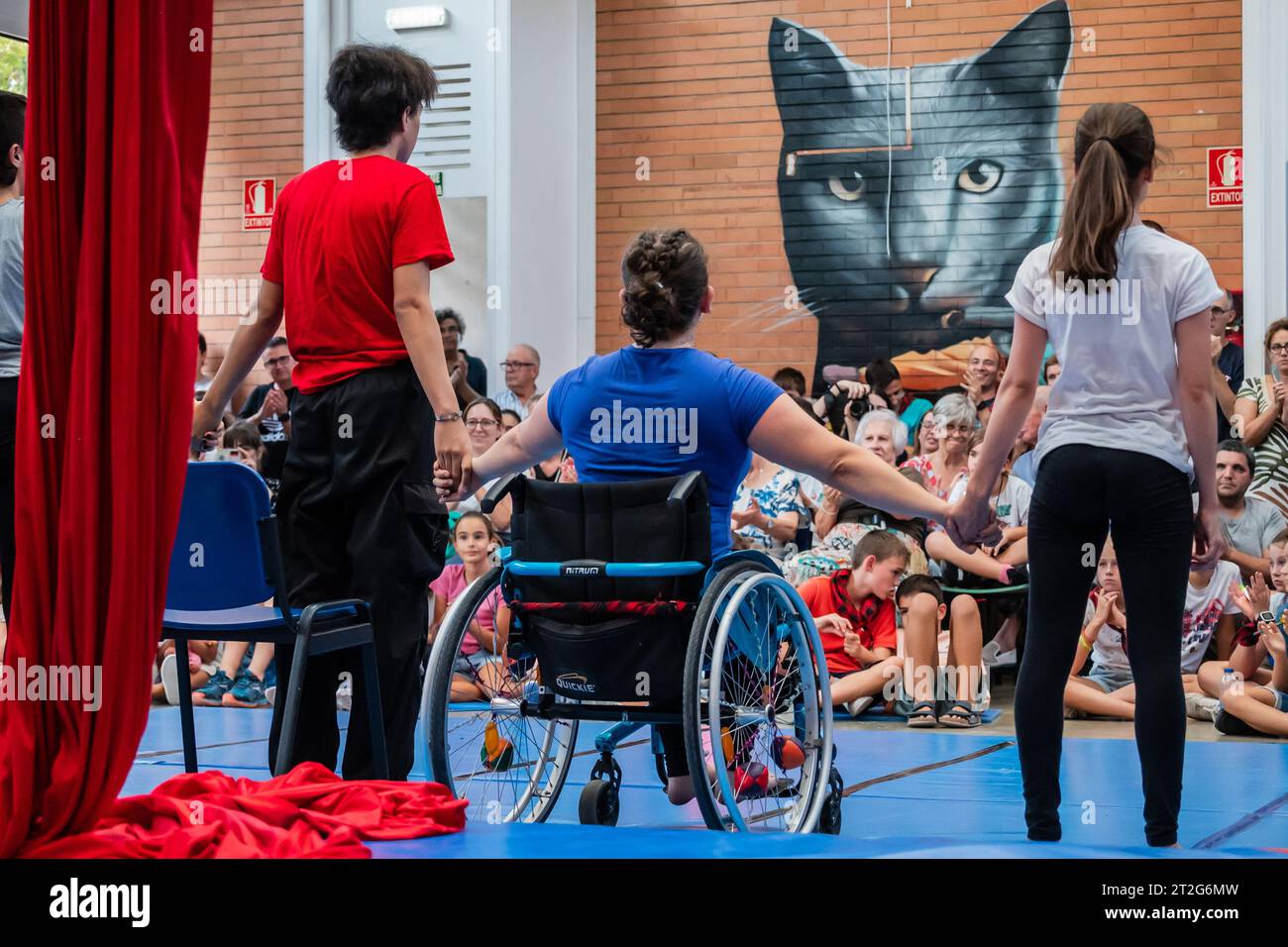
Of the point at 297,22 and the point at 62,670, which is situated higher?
the point at 297,22

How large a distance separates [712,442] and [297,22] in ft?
20.9

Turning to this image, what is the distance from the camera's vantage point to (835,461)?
268 cm

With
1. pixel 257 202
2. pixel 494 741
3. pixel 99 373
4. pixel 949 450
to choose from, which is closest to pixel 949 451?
pixel 949 450

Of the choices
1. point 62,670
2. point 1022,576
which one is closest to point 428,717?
point 62,670

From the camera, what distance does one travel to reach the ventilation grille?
25.7ft

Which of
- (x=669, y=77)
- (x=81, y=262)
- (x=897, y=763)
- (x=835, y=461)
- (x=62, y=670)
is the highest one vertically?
(x=669, y=77)

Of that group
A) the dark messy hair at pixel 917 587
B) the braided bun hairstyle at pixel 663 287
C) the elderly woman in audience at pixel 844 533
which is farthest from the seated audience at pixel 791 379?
the braided bun hairstyle at pixel 663 287

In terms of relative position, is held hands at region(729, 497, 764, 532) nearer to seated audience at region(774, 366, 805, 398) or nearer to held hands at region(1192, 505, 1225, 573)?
seated audience at region(774, 366, 805, 398)

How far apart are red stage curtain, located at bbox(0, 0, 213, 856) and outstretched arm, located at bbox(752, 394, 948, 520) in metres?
1.07

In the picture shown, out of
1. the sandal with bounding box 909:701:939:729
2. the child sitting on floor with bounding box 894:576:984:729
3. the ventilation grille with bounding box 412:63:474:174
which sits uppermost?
the ventilation grille with bounding box 412:63:474:174

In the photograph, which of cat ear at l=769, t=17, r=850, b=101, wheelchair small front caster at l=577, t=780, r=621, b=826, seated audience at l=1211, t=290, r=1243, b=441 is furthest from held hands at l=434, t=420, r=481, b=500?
cat ear at l=769, t=17, r=850, b=101

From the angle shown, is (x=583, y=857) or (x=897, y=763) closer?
(x=583, y=857)
